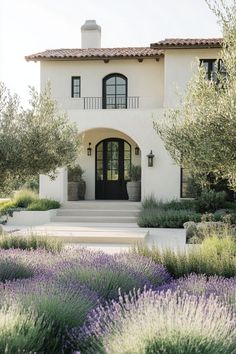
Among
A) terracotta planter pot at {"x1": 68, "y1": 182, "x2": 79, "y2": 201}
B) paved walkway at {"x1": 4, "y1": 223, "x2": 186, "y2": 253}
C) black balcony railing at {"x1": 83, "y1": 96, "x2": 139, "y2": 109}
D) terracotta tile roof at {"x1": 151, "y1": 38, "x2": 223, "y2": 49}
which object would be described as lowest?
paved walkway at {"x1": 4, "y1": 223, "x2": 186, "y2": 253}

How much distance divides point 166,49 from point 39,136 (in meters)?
11.6

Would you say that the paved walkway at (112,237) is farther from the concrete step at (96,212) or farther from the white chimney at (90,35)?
the white chimney at (90,35)

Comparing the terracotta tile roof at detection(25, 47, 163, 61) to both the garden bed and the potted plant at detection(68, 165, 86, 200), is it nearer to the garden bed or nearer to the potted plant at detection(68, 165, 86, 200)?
the potted plant at detection(68, 165, 86, 200)

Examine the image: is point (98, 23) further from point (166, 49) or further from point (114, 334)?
point (114, 334)

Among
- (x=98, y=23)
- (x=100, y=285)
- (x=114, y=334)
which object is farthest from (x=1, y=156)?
(x=98, y=23)

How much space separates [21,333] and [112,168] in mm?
17868

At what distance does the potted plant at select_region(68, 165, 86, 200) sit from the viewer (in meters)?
20.3

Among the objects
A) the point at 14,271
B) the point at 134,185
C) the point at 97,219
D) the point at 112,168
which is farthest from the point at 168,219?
the point at 14,271

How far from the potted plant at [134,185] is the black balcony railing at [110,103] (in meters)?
2.81

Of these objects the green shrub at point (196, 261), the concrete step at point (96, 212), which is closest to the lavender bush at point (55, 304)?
the green shrub at point (196, 261)

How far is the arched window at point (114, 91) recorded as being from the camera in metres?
21.3

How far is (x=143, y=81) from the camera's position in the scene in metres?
20.9

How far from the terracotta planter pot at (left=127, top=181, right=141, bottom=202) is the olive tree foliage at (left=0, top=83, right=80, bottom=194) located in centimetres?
1034

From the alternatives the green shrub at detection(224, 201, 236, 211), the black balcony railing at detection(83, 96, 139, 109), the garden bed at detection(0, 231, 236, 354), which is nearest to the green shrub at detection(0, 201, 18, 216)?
the black balcony railing at detection(83, 96, 139, 109)
